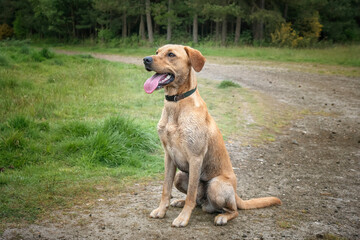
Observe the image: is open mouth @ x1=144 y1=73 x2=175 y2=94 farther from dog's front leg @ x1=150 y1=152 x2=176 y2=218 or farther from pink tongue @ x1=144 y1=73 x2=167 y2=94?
dog's front leg @ x1=150 y1=152 x2=176 y2=218

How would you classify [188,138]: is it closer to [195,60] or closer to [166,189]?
[166,189]

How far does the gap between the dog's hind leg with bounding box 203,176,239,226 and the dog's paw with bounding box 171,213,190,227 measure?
12.8 inches

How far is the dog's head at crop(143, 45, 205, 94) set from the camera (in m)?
3.43

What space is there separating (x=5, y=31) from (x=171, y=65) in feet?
161

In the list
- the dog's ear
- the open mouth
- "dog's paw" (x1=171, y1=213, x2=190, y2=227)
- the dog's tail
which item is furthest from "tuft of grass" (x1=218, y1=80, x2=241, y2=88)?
"dog's paw" (x1=171, y1=213, x2=190, y2=227)

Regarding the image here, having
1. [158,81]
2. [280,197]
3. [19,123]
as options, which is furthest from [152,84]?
[19,123]

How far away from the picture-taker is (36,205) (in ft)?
12.6

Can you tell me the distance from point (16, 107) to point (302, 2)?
29.5m

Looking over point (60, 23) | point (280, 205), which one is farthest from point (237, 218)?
point (60, 23)

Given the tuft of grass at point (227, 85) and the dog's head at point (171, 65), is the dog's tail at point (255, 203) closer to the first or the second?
the dog's head at point (171, 65)

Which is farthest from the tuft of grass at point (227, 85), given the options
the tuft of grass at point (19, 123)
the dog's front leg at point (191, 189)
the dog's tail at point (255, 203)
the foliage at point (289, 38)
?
the foliage at point (289, 38)

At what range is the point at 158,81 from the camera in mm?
3469

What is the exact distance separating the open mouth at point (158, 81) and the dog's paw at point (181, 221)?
1381 mm

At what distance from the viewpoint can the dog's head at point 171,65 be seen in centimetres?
343
